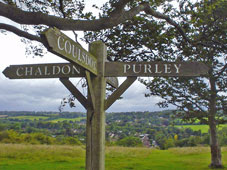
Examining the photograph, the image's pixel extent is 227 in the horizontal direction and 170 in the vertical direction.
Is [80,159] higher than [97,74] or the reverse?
the reverse

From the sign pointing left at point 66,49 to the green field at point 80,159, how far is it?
8.20 meters

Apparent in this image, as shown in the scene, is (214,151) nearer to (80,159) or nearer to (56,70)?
(80,159)

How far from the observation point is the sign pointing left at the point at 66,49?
3004mm

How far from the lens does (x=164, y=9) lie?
24.3ft

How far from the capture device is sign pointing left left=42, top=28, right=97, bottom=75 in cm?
300

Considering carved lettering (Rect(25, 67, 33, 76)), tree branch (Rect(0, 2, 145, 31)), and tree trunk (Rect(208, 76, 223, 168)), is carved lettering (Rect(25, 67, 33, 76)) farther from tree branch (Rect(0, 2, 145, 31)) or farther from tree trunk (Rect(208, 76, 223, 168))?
tree trunk (Rect(208, 76, 223, 168))

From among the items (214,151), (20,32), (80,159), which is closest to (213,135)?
(214,151)

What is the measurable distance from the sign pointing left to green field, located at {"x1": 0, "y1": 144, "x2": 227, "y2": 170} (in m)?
8.20

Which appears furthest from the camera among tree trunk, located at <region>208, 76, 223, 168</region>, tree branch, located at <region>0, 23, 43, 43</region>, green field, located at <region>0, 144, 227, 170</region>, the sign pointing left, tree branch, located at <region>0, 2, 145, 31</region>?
tree trunk, located at <region>208, 76, 223, 168</region>

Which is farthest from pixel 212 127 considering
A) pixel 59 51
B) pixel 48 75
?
pixel 59 51

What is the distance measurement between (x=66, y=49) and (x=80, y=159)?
38.9ft

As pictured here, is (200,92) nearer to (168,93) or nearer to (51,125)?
(168,93)

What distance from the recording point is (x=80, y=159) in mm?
14156

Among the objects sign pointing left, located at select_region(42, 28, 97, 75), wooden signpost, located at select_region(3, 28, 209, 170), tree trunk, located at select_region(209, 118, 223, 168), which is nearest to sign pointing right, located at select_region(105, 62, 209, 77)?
wooden signpost, located at select_region(3, 28, 209, 170)
